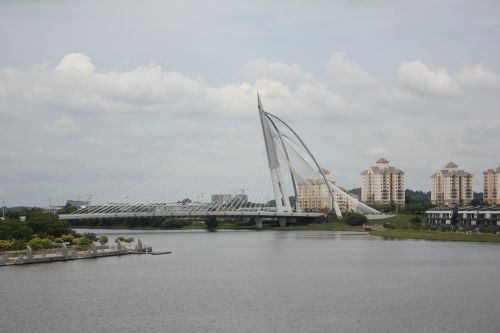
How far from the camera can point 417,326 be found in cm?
2261

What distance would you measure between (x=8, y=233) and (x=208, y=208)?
4301 cm

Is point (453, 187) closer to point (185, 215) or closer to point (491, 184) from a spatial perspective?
point (491, 184)

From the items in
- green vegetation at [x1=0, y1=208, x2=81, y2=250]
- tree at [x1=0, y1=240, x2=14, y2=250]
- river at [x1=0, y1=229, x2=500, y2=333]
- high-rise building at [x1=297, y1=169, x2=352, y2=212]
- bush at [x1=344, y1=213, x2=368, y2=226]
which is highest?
high-rise building at [x1=297, y1=169, x2=352, y2=212]

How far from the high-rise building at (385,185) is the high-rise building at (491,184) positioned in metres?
14.0

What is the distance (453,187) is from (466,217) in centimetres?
6771

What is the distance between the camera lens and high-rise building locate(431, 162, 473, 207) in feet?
452

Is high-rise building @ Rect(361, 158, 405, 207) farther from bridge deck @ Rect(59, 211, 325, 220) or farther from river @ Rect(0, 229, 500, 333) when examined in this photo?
river @ Rect(0, 229, 500, 333)

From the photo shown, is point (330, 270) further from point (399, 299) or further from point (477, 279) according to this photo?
point (399, 299)

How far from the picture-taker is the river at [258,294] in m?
Answer: 23.1

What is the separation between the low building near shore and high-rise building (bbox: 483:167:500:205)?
58296 mm

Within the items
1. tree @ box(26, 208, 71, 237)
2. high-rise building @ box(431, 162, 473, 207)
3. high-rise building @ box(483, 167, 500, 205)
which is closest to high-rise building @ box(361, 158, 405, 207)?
high-rise building @ box(431, 162, 473, 207)

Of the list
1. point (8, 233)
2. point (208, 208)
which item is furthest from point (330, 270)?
point (208, 208)

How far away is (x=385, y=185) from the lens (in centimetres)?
14188

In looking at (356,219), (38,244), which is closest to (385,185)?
(356,219)
